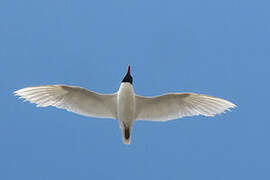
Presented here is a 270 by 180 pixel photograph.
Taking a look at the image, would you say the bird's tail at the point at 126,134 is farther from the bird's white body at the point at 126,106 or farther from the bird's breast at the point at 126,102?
the bird's breast at the point at 126,102

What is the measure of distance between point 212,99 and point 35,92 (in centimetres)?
581

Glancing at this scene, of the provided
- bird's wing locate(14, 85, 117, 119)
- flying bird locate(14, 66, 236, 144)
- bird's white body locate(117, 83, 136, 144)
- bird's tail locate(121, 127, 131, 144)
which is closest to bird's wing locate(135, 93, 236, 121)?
flying bird locate(14, 66, 236, 144)

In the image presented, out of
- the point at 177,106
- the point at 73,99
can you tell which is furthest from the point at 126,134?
the point at 73,99

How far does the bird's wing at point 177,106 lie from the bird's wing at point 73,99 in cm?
104

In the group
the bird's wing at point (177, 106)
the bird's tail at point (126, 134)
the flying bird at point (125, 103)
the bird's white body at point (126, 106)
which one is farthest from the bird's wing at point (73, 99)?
the bird's wing at point (177, 106)

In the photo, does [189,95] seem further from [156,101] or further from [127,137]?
[127,137]

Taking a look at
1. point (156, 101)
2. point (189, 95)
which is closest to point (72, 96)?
point (156, 101)

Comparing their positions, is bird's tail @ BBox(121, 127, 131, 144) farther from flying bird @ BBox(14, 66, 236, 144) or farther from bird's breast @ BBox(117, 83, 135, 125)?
bird's breast @ BBox(117, 83, 135, 125)

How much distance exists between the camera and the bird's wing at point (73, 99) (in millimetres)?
14484

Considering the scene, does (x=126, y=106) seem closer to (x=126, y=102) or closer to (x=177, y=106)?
(x=126, y=102)

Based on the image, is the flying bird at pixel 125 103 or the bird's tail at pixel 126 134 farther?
the bird's tail at pixel 126 134

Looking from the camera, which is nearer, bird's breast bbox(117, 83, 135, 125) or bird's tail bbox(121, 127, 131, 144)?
bird's breast bbox(117, 83, 135, 125)

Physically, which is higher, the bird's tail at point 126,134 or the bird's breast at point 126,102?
the bird's breast at point 126,102

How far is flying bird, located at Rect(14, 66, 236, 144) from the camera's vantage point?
47.6 feet
